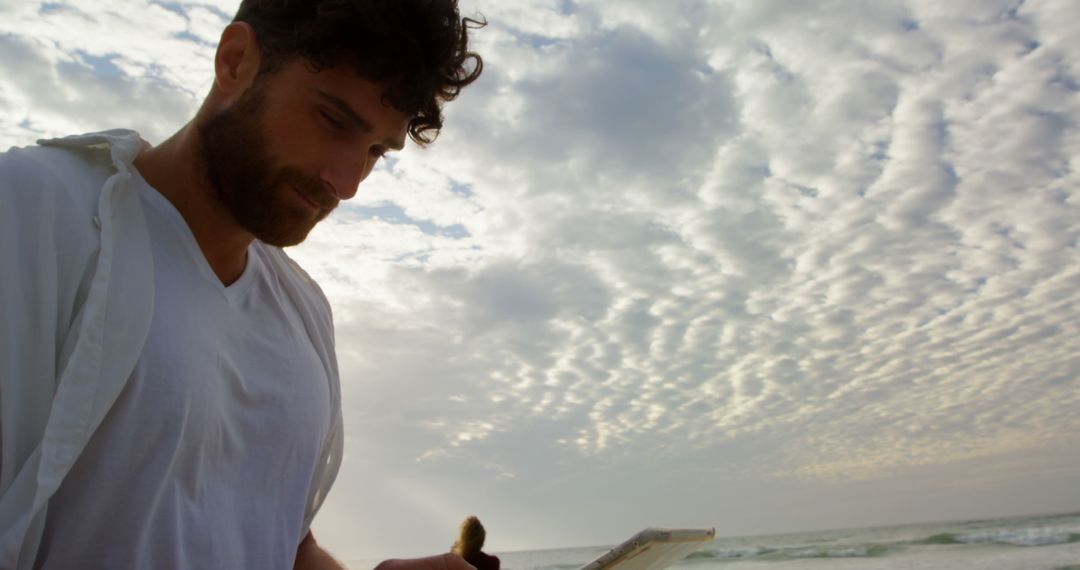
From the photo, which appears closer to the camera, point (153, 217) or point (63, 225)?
point (63, 225)

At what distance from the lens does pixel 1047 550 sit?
20984 mm

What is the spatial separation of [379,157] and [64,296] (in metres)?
0.68

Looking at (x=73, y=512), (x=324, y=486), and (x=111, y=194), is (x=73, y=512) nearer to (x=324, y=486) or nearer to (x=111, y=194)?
(x=111, y=194)

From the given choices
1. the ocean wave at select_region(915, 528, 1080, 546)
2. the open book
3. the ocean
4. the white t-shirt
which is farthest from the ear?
the ocean wave at select_region(915, 528, 1080, 546)

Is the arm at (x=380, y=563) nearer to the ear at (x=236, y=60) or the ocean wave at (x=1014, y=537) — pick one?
Answer: the ear at (x=236, y=60)

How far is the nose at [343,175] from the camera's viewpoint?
1.43 meters

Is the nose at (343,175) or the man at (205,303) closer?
the man at (205,303)

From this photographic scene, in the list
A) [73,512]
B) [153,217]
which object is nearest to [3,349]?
[73,512]

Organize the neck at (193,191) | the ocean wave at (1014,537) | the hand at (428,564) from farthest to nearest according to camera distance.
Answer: the ocean wave at (1014,537)
the hand at (428,564)
the neck at (193,191)

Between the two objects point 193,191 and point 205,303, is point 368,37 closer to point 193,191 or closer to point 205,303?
point 193,191

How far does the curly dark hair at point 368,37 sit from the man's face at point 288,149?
0.03 metres

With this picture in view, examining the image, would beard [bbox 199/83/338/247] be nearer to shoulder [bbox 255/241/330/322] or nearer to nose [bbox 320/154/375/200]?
nose [bbox 320/154/375/200]

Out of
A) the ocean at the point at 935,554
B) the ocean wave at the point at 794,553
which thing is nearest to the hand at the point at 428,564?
the ocean at the point at 935,554

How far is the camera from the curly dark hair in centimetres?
146
